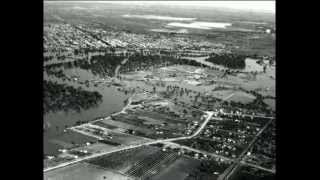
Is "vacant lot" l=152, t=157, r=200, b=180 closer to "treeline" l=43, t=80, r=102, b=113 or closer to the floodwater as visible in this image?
the floodwater

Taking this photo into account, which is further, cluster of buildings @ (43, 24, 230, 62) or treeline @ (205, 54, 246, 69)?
cluster of buildings @ (43, 24, 230, 62)

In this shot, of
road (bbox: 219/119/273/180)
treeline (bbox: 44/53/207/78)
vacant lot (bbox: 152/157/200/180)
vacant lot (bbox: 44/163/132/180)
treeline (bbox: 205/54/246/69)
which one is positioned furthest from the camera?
treeline (bbox: 205/54/246/69)

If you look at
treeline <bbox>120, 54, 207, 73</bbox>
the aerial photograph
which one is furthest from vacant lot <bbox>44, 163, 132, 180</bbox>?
treeline <bbox>120, 54, 207, 73</bbox>

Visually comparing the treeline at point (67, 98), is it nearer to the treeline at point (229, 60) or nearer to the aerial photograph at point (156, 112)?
the aerial photograph at point (156, 112)

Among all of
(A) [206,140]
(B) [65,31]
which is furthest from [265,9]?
(A) [206,140]

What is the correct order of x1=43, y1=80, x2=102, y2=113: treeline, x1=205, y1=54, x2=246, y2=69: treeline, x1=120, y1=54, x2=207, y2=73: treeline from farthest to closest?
x1=205, y1=54, x2=246, y2=69: treeline < x1=120, y1=54, x2=207, y2=73: treeline < x1=43, y1=80, x2=102, y2=113: treeline

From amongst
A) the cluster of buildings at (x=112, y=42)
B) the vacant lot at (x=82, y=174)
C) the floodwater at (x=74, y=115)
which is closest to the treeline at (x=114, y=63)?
the cluster of buildings at (x=112, y=42)
